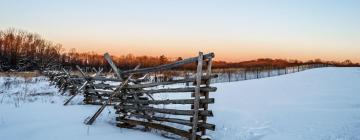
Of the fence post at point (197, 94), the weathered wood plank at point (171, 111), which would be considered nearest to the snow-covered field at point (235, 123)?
the weathered wood plank at point (171, 111)

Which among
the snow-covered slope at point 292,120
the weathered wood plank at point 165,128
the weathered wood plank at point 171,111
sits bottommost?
the snow-covered slope at point 292,120

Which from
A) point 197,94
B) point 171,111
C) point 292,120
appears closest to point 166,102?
point 171,111

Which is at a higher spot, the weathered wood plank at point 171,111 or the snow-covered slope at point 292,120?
the weathered wood plank at point 171,111

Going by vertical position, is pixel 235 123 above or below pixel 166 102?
below

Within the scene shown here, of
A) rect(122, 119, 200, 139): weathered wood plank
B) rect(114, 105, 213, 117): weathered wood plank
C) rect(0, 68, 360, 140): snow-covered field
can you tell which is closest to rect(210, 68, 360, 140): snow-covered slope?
rect(0, 68, 360, 140): snow-covered field

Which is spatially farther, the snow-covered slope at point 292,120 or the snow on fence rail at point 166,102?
the snow-covered slope at point 292,120

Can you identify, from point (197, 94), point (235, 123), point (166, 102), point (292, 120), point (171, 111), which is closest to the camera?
point (197, 94)

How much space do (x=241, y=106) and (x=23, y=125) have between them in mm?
7849

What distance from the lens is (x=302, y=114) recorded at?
1031 cm

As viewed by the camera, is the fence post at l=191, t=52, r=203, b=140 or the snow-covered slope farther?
the snow-covered slope

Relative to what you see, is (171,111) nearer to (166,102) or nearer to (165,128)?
(166,102)

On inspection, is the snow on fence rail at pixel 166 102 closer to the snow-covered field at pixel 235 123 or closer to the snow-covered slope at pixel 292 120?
the snow-covered field at pixel 235 123

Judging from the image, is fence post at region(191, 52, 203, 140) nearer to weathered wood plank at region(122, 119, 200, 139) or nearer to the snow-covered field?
weathered wood plank at region(122, 119, 200, 139)

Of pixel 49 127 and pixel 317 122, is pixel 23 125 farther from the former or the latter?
pixel 317 122
